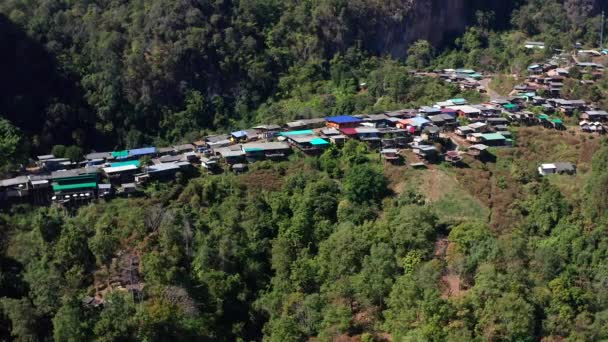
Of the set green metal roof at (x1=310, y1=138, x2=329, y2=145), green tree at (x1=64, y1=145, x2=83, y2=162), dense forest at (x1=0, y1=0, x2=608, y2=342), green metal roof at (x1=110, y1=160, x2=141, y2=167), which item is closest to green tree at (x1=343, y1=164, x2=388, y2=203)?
dense forest at (x1=0, y1=0, x2=608, y2=342)

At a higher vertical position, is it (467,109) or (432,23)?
(432,23)

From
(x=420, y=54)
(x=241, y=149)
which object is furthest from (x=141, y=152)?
(x=420, y=54)

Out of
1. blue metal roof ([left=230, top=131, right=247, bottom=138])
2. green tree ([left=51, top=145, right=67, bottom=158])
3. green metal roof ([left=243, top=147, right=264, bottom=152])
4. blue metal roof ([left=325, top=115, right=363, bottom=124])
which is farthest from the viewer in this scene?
blue metal roof ([left=325, top=115, right=363, bottom=124])

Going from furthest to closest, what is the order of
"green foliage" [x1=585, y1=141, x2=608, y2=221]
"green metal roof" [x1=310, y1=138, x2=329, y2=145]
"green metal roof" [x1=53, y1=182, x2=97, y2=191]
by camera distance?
"green metal roof" [x1=310, y1=138, x2=329, y2=145]
"green metal roof" [x1=53, y1=182, x2=97, y2=191]
"green foliage" [x1=585, y1=141, x2=608, y2=221]

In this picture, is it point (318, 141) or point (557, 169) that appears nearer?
point (557, 169)

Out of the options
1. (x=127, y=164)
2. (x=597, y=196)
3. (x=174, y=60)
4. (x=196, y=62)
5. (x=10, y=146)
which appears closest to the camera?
(x=597, y=196)

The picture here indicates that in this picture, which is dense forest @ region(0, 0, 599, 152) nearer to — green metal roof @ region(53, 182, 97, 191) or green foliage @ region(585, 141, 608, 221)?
green metal roof @ region(53, 182, 97, 191)

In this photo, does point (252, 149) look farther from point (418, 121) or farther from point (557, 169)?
point (557, 169)

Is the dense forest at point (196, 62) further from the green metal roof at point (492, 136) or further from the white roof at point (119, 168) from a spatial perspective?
the green metal roof at point (492, 136)

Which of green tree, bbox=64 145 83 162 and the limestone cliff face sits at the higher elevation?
the limestone cliff face

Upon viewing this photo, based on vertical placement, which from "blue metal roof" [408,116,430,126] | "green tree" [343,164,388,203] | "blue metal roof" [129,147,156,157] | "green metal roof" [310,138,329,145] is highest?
"blue metal roof" [408,116,430,126]

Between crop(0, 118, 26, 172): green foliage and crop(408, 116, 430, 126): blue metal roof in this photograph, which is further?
crop(408, 116, 430, 126): blue metal roof
